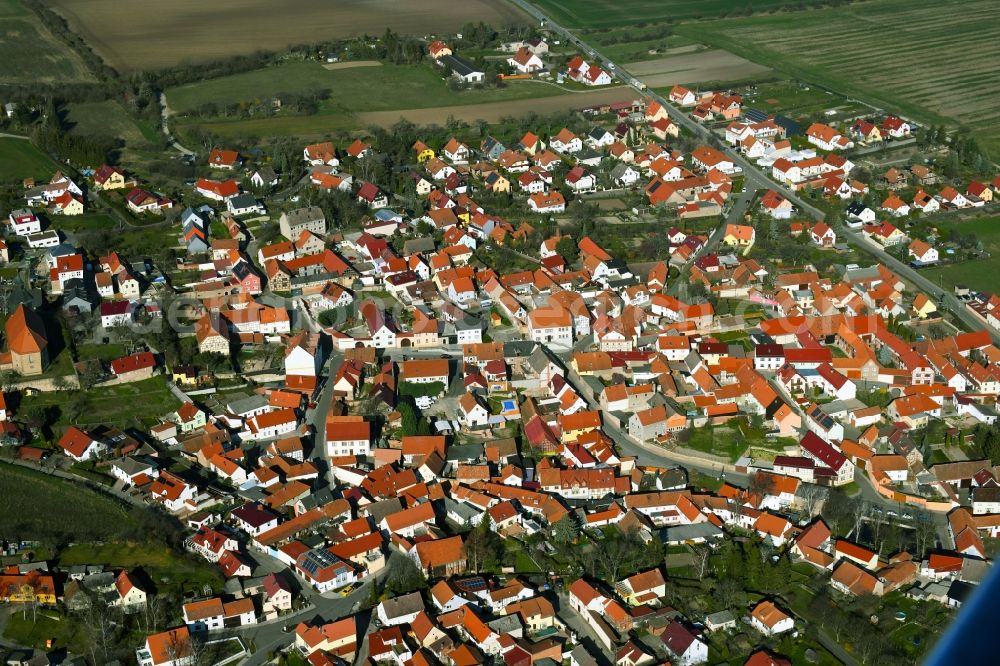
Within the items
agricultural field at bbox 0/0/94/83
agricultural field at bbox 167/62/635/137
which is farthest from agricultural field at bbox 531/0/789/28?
agricultural field at bbox 0/0/94/83

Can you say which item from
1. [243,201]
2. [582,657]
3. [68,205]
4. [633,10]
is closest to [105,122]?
[68,205]

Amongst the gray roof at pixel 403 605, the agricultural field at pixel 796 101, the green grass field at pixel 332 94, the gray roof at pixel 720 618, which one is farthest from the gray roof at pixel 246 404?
the agricultural field at pixel 796 101

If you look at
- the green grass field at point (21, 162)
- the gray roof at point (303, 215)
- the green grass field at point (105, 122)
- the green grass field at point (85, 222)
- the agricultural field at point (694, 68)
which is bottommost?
the green grass field at point (85, 222)

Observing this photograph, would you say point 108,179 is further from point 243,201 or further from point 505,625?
point 505,625

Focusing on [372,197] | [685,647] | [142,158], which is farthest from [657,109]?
[685,647]

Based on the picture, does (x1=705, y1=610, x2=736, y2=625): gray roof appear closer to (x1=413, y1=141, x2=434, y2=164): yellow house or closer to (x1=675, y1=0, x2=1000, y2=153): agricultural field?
(x1=413, y1=141, x2=434, y2=164): yellow house

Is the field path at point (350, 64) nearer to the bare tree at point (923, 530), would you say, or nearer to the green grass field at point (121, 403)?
the green grass field at point (121, 403)

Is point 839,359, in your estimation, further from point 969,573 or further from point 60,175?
point 60,175
